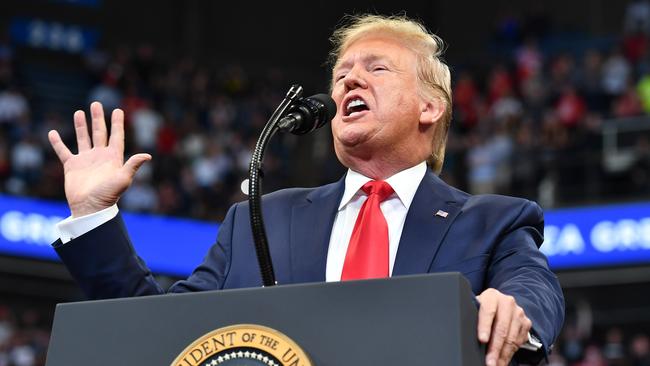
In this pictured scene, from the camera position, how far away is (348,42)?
299cm

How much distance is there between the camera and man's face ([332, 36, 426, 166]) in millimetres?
2811

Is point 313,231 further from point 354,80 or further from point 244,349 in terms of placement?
point 244,349

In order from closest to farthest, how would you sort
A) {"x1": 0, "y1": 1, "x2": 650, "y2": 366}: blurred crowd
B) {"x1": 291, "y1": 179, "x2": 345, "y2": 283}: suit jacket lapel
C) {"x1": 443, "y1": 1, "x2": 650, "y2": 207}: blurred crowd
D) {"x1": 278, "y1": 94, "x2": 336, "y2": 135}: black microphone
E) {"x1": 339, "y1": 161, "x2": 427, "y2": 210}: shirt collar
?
1. {"x1": 278, "y1": 94, "x2": 336, "y2": 135}: black microphone
2. {"x1": 291, "y1": 179, "x2": 345, "y2": 283}: suit jacket lapel
3. {"x1": 339, "y1": 161, "x2": 427, "y2": 210}: shirt collar
4. {"x1": 0, "y1": 1, "x2": 650, "y2": 366}: blurred crowd
5. {"x1": 443, "y1": 1, "x2": 650, "y2": 207}: blurred crowd

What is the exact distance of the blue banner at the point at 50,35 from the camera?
16.9 m

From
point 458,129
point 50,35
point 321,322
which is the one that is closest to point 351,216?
point 321,322

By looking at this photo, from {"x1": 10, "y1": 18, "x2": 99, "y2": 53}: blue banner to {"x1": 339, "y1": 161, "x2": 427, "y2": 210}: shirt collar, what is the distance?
1470 centimetres

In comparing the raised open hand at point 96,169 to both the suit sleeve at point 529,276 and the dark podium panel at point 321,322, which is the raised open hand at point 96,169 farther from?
the suit sleeve at point 529,276

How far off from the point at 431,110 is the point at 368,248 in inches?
21.3

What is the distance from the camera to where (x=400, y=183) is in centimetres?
278

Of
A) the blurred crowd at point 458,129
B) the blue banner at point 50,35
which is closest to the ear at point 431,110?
the blurred crowd at point 458,129

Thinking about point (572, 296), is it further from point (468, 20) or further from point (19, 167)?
point (468, 20)

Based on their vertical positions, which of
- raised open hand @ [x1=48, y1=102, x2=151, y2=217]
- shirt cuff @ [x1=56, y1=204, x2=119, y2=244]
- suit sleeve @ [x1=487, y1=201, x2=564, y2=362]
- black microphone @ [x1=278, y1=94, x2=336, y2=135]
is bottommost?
suit sleeve @ [x1=487, y1=201, x2=564, y2=362]

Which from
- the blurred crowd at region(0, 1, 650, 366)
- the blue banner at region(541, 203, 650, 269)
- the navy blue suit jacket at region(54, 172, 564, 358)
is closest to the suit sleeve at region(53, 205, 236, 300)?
the navy blue suit jacket at region(54, 172, 564, 358)

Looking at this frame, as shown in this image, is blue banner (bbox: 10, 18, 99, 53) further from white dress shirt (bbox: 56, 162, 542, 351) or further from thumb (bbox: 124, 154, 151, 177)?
thumb (bbox: 124, 154, 151, 177)
